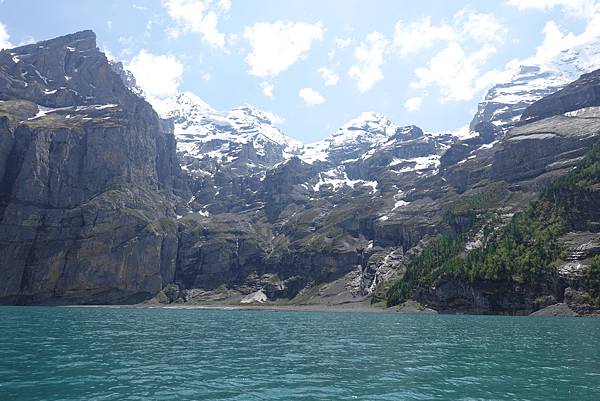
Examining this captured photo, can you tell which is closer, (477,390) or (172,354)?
(477,390)

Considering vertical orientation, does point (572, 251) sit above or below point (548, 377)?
above

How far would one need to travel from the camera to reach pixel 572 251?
650 ft

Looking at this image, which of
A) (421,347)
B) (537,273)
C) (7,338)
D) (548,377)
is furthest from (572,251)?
(7,338)

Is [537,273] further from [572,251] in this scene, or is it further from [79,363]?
[79,363]

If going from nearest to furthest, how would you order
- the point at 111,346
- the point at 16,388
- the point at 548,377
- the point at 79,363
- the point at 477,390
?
the point at 16,388, the point at 477,390, the point at 548,377, the point at 79,363, the point at 111,346

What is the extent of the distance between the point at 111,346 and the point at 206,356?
15170 mm

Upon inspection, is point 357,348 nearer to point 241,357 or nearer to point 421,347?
point 421,347

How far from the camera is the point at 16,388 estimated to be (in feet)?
111

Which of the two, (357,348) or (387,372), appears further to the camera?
(357,348)

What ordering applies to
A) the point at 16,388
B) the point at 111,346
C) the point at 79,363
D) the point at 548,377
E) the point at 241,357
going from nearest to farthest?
1. the point at 16,388
2. the point at 548,377
3. the point at 79,363
4. the point at 241,357
5. the point at 111,346

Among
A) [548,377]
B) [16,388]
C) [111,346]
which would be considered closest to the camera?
[16,388]

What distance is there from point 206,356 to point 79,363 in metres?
12.7

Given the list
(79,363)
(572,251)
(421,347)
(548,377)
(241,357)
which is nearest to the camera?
(548,377)

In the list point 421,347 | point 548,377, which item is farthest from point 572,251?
point 548,377
